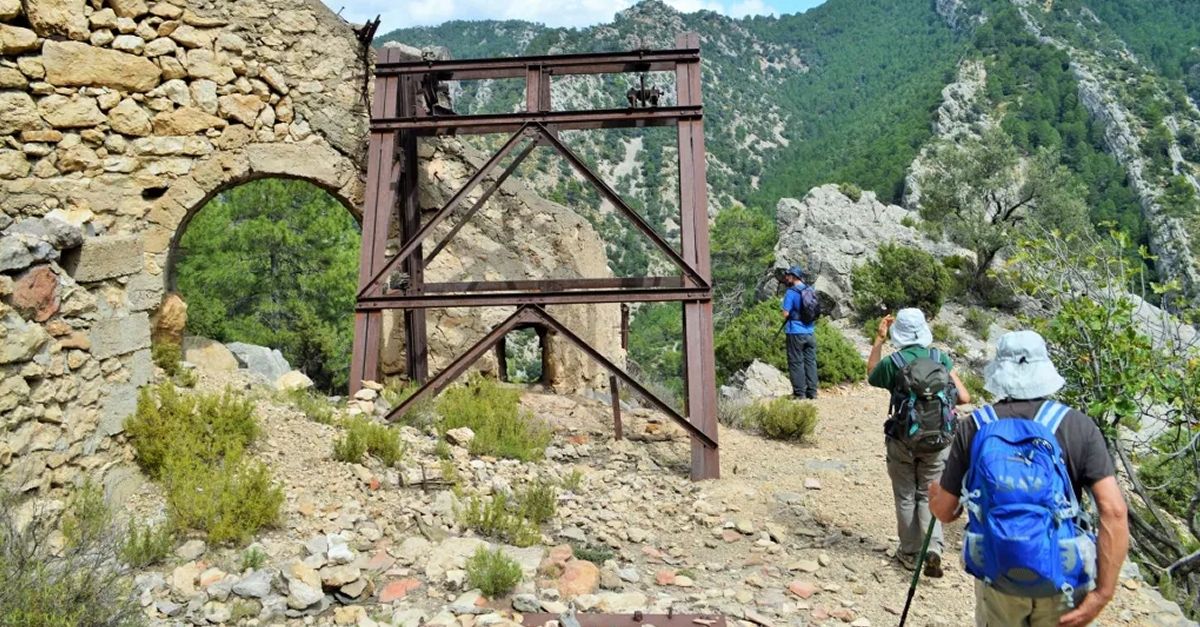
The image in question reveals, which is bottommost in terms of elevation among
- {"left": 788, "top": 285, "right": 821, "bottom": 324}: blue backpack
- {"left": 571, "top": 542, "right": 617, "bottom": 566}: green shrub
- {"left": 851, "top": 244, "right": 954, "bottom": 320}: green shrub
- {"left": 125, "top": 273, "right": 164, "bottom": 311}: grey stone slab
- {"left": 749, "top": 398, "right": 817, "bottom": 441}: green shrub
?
{"left": 571, "top": 542, "right": 617, "bottom": 566}: green shrub

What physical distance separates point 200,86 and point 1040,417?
24.7 feet

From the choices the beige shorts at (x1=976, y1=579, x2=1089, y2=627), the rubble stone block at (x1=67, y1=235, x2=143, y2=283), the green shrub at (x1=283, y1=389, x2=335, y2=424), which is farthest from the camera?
the green shrub at (x1=283, y1=389, x2=335, y2=424)

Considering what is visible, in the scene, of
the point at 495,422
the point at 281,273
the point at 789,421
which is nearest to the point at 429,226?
the point at 495,422

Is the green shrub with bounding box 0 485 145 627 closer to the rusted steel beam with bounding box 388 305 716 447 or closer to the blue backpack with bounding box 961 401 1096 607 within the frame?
the rusted steel beam with bounding box 388 305 716 447

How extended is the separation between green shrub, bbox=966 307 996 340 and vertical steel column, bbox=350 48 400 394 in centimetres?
1645

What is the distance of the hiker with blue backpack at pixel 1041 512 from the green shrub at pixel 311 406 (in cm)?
491

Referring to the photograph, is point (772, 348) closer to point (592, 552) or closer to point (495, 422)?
point (495, 422)

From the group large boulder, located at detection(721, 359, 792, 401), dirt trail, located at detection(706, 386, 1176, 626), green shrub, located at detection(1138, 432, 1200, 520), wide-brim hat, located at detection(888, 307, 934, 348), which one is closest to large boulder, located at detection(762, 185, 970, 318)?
large boulder, located at detection(721, 359, 792, 401)

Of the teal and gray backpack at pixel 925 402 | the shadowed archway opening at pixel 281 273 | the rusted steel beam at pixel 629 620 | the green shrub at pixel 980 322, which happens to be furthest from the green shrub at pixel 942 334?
the rusted steel beam at pixel 629 620

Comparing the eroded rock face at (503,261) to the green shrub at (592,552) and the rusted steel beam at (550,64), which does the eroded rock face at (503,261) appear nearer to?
the rusted steel beam at (550,64)

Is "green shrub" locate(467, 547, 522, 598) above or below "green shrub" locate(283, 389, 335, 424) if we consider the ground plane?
below

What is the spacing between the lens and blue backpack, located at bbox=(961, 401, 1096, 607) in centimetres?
249

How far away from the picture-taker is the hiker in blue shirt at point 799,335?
9.18 metres

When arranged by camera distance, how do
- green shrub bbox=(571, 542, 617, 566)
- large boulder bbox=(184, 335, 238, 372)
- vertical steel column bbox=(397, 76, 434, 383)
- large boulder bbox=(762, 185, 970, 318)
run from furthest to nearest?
large boulder bbox=(762, 185, 970, 318) → vertical steel column bbox=(397, 76, 434, 383) → large boulder bbox=(184, 335, 238, 372) → green shrub bbox=(571, 542, 617, 566)
